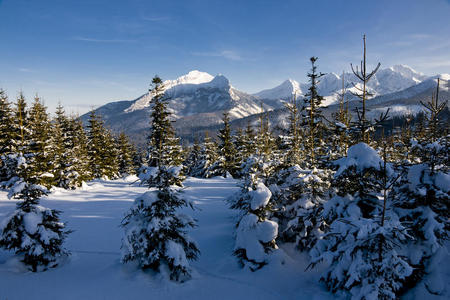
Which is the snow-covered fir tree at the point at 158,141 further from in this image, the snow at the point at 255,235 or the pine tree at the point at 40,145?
the pine tree at the point at 40,145

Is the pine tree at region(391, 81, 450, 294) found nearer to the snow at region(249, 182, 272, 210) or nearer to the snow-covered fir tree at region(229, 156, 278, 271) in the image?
the snow at region(249, 182, 272, 210)

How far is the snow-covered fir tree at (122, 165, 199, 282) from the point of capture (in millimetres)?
7062

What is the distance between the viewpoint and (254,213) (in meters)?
9.06

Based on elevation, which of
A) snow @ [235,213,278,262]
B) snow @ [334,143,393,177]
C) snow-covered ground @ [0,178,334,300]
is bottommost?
snow-covered ground @ [0,178,334,300]

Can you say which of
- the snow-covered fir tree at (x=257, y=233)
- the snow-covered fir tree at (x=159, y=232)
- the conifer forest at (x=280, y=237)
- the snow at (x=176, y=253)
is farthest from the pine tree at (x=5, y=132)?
the snow-covered fir tree at (x=257, y=233)

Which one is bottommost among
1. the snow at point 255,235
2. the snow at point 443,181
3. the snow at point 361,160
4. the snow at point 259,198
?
the snow at point 255,235

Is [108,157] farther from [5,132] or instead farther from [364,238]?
[364,238]

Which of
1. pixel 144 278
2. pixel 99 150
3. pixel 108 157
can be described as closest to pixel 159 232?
pixel 144 278

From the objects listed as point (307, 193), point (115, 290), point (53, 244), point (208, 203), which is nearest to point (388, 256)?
point (307, 193)

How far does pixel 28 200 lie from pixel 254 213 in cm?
798

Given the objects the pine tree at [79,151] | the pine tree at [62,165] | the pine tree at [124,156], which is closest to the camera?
the pine tree at [62,165]

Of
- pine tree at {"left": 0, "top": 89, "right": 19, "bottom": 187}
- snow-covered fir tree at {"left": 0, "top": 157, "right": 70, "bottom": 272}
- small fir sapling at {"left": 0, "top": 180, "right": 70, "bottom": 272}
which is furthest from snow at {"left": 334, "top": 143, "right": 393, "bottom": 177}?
pine tree at {"left": 0, "top": 89, "right": 19, "bottom": 187}

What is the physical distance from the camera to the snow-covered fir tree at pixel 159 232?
706 cm

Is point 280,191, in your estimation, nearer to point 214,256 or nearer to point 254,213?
point 254,213
